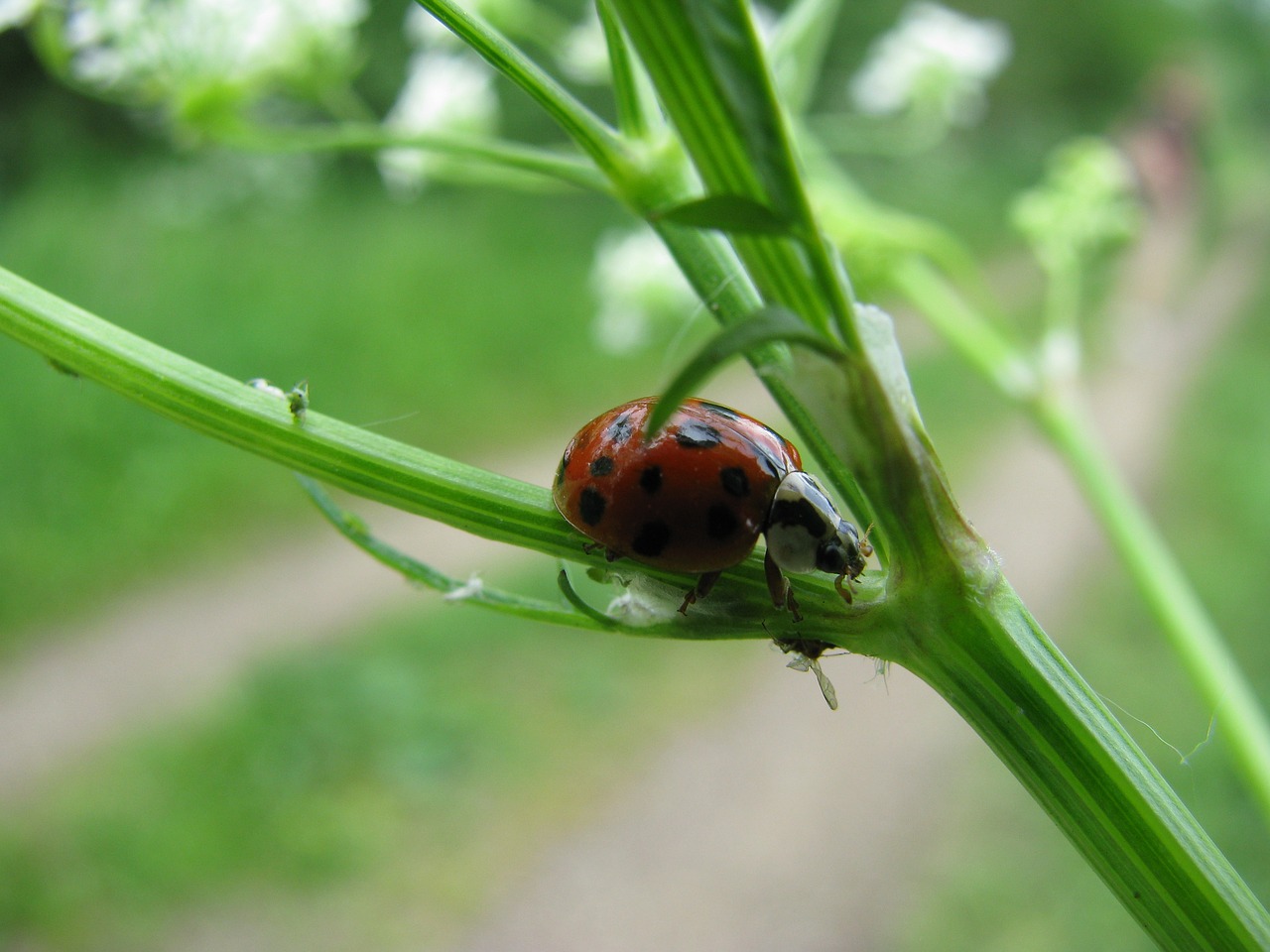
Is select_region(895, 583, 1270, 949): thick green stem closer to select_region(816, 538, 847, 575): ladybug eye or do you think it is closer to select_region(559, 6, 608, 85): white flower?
select_region(816, 538, 847, 575): ladybug eye

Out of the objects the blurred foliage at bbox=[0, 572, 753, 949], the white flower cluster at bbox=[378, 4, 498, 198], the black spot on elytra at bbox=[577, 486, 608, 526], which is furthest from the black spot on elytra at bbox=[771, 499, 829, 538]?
the blurred foliage at bbox=[0, 572, 753, 949]

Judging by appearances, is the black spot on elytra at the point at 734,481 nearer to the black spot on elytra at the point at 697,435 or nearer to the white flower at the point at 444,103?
Result: the black spot on elytra at the point at 697,435

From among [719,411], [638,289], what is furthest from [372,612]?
[719,411]

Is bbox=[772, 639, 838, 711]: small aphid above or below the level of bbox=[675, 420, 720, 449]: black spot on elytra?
below

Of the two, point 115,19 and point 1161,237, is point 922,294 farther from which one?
point 1161,237

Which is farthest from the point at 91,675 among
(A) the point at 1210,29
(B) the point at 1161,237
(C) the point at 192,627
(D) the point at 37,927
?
(A) the point at 1210,29

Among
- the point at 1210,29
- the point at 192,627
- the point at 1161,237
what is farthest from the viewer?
the point at 1210,29

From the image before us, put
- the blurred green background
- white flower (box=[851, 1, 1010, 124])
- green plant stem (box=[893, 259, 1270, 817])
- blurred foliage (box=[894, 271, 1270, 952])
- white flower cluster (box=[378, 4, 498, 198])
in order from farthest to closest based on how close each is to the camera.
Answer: the blurred green background, blurred foliage (box=[894, 271, 1270, 952]), white flower (box=[851, 1, 1010, 124]), white flower cluster (box=[378, 4, 498, 198]), green plant stem (box=[893, 259, 1270, 817])
